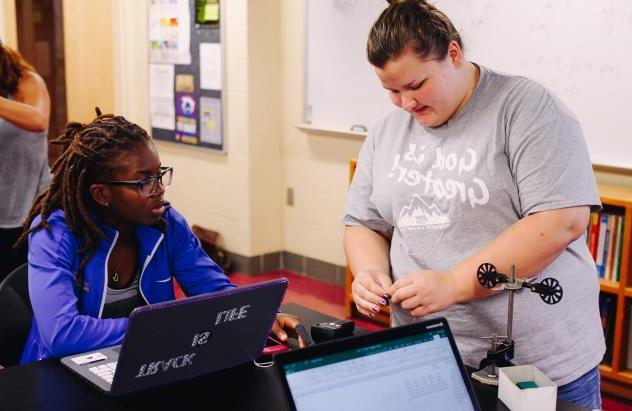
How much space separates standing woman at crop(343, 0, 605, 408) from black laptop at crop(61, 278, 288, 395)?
239 mm

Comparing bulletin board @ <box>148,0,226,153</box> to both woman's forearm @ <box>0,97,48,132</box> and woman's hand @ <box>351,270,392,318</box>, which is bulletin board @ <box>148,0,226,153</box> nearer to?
woman's forearm @ <box>0,97,48,132</box>

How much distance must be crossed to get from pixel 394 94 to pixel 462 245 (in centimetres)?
35

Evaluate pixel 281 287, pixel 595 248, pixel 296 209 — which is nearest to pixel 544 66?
pixel 595 248

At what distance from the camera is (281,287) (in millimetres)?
1632

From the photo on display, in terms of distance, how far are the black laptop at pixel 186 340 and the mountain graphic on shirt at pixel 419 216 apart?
310 mm

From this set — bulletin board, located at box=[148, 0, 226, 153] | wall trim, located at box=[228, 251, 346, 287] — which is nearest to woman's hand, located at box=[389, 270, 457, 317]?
wall trim, located at box=[228, 251, 346, 287]

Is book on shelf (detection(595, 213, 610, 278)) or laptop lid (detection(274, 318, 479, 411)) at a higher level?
laptop lid (detection(274, 318, 479, 411))

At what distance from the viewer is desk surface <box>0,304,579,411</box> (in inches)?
59.5

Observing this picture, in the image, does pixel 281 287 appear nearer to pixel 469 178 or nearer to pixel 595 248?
pixel 469 178

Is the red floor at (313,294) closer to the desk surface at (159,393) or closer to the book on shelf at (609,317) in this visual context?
the book on shelf at (609,317)

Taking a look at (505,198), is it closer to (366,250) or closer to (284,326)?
(366,250)

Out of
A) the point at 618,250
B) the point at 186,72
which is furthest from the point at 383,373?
the point at 186,72

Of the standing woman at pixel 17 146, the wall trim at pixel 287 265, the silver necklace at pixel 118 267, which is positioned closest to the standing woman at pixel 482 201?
the silver necklace at pixel 118 267

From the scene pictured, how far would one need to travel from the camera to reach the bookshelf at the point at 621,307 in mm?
3131
